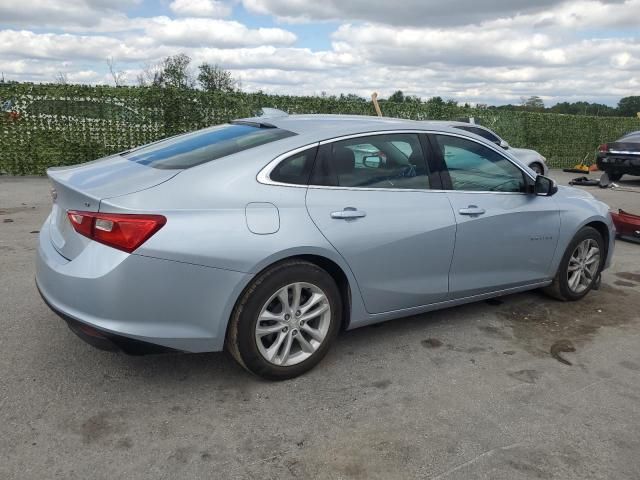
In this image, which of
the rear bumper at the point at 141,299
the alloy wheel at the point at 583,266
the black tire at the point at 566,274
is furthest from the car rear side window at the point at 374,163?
the alloy wheel at the point at 583,266

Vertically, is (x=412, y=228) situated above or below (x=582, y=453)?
above

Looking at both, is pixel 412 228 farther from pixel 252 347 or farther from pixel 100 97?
pixel 100 97

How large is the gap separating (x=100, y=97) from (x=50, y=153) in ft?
5.58

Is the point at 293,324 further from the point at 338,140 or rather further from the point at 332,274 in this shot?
the point at 338,140

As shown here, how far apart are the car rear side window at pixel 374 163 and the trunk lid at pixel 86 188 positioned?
3.07ft

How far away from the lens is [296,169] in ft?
11.1

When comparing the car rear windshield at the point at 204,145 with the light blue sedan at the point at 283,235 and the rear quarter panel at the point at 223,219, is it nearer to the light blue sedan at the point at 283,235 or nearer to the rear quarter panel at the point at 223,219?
the light blue sedan at the point at 283,235

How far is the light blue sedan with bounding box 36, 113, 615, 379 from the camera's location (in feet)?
9.46

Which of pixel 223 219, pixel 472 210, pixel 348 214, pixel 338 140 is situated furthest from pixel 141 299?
pixel 472 210

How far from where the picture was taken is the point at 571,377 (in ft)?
11.8

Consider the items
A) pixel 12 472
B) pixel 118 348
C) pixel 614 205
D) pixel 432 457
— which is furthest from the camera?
pixel 614 205

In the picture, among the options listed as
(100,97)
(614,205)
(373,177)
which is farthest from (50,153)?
(614,205)

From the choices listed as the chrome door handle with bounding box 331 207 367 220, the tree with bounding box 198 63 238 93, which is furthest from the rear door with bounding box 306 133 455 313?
the tree with bounding box 198 63 238 93

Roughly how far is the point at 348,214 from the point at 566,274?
247 centimetres
